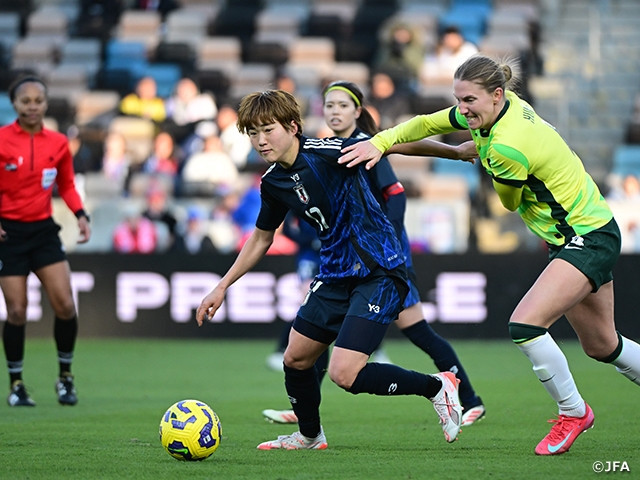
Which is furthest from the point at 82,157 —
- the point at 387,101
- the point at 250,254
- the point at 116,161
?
the point at 250,254

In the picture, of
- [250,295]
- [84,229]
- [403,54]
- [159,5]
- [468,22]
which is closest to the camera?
[84,229]

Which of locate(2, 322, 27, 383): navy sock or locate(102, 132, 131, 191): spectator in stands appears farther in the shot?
locate(102, 132, 131, 191): spectator in stands

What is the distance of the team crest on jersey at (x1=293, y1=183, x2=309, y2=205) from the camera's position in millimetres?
6038

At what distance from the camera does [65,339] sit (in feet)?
29.8

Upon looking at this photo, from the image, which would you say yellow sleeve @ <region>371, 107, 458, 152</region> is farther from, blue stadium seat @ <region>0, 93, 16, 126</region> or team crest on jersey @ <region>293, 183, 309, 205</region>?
blue stadium seat @ <region>0, 93, 16, 126</region>

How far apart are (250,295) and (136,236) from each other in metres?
2.20

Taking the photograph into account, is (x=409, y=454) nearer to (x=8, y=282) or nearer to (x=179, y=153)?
(x=8, y=282)

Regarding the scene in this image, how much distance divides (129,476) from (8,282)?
3.83 meters

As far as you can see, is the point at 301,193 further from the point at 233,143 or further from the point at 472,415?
the point at 233,143

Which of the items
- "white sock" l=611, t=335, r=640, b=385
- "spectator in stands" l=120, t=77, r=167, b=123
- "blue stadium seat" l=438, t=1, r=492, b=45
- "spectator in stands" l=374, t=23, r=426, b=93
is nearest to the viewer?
"white sock" l=611, t=335, r=640, b=385

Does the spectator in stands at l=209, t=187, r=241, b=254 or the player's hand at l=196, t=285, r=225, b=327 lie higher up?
the player's hand at l=196, t=285, r=225, b=327

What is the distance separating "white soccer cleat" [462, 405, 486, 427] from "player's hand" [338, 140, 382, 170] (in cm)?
249

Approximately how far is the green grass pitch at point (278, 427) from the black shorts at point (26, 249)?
1.08 m

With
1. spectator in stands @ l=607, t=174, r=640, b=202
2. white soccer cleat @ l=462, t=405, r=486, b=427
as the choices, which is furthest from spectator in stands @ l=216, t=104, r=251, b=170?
white soccer cleat @ l=462, t=405, r=486, b=427
